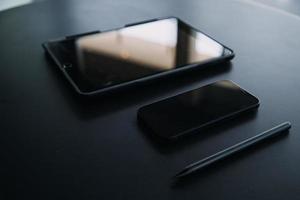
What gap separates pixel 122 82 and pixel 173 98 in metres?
0.08

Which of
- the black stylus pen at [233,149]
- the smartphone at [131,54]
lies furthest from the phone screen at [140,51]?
the black stylus pen at [233,149]

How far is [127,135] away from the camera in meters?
0.44

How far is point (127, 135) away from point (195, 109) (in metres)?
0.09

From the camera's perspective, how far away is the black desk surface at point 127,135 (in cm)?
37

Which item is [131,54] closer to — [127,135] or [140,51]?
[140,51]

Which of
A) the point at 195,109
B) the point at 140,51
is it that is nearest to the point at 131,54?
the point at 140,51

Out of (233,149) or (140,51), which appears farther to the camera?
(140,51)

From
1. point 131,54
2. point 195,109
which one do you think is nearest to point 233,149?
point 195,109

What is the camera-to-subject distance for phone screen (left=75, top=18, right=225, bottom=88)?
53 cm

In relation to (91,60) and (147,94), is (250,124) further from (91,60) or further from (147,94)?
(91,60)

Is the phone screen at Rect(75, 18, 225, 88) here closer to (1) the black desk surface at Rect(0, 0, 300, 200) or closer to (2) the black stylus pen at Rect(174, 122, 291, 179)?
(1) the black desk surface at Rect(0, 0, 300, 200)

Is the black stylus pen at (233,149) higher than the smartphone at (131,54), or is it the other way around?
the smartphone at (131,54)

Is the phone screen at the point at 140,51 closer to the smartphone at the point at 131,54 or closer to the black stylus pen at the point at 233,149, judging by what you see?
the smartphone at the point at 131,54

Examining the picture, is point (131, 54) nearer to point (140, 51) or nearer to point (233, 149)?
point (140, 51)
